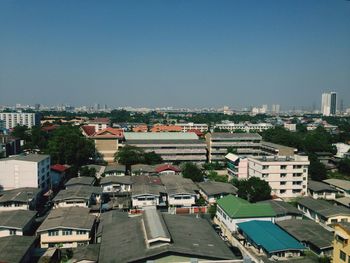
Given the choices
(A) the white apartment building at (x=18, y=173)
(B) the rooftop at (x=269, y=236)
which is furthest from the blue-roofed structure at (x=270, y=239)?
(A) the white apartment building at (x=18, y=173)

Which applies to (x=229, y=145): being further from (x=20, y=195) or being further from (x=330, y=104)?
(x=330, y=104)

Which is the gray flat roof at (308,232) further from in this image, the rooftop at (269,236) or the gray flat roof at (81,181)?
the gray flat roof at (81,181)

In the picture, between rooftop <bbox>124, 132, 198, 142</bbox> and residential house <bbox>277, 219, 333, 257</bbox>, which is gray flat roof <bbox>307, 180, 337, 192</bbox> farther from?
rooftop <bbox>124, 132, 198, 142</bbox>

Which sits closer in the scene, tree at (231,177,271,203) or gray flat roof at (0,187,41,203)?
gray flat roof at (0,187,41,203)

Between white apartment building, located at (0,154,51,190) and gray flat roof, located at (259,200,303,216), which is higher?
white apartment building, located at (0,154,51,190)

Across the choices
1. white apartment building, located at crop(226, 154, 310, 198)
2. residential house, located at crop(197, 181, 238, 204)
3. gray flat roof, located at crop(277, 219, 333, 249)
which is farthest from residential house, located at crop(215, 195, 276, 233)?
white apartment building, located at crop(226, 154, 310, 198)

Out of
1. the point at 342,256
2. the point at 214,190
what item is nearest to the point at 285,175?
the point at 214,190
